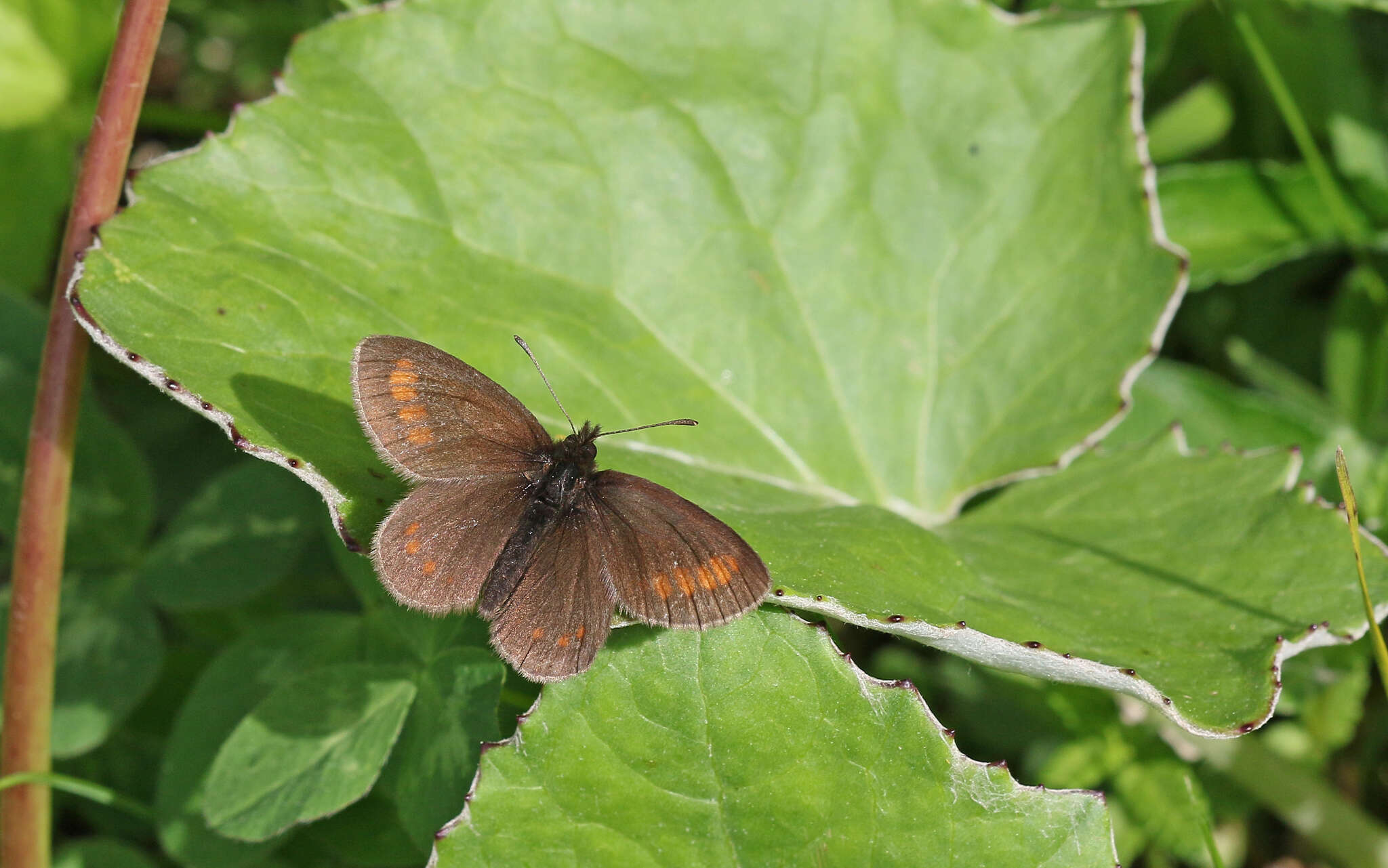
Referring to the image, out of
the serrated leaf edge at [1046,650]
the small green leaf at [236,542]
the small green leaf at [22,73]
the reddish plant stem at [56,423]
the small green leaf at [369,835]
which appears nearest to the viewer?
the serrated leaf edge at [1046,650]

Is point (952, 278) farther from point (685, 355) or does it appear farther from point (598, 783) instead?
point (598, 783)

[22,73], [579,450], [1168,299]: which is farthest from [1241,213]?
[22,73]

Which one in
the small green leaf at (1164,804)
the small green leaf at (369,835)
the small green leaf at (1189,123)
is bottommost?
the small green leaf at (1164,804)

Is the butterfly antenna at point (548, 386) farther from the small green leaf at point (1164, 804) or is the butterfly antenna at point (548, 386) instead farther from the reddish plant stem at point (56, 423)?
the small green leaf at point (1164, 804)

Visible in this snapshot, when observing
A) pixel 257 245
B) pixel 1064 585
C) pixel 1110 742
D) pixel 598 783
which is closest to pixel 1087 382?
pixel 1064 585

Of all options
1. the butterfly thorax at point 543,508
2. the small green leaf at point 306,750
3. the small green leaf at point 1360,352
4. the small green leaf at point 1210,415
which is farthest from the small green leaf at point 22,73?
the small green leaf at point 1360,352
